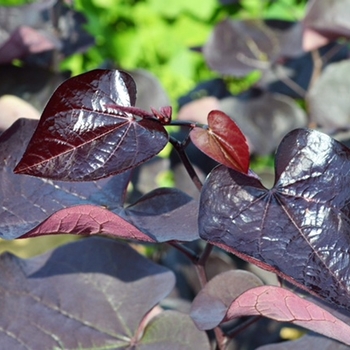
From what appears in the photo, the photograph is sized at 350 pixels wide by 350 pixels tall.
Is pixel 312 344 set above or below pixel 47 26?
below

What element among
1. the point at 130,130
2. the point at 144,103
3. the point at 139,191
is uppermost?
the point at 130,130

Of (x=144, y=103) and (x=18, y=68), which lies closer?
(x=18, y=68)

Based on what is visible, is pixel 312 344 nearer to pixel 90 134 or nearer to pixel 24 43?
pixel 90 134

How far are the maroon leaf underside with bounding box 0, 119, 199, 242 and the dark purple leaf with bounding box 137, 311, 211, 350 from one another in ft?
0.36

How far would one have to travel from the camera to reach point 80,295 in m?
0.55

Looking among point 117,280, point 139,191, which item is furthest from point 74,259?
point 139,191

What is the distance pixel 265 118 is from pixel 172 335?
0.55m

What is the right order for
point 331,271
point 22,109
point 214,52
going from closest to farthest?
point 331,271 < point 22,109 < point 214,52

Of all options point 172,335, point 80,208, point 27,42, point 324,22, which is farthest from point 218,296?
point 324,22

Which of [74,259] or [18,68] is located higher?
[18,68]

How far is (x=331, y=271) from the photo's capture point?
400 millimetres

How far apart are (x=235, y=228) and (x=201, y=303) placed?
0.12 m

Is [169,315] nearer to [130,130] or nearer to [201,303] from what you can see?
[201,303]

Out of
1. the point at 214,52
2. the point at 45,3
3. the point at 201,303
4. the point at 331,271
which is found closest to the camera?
the point at 331,271
